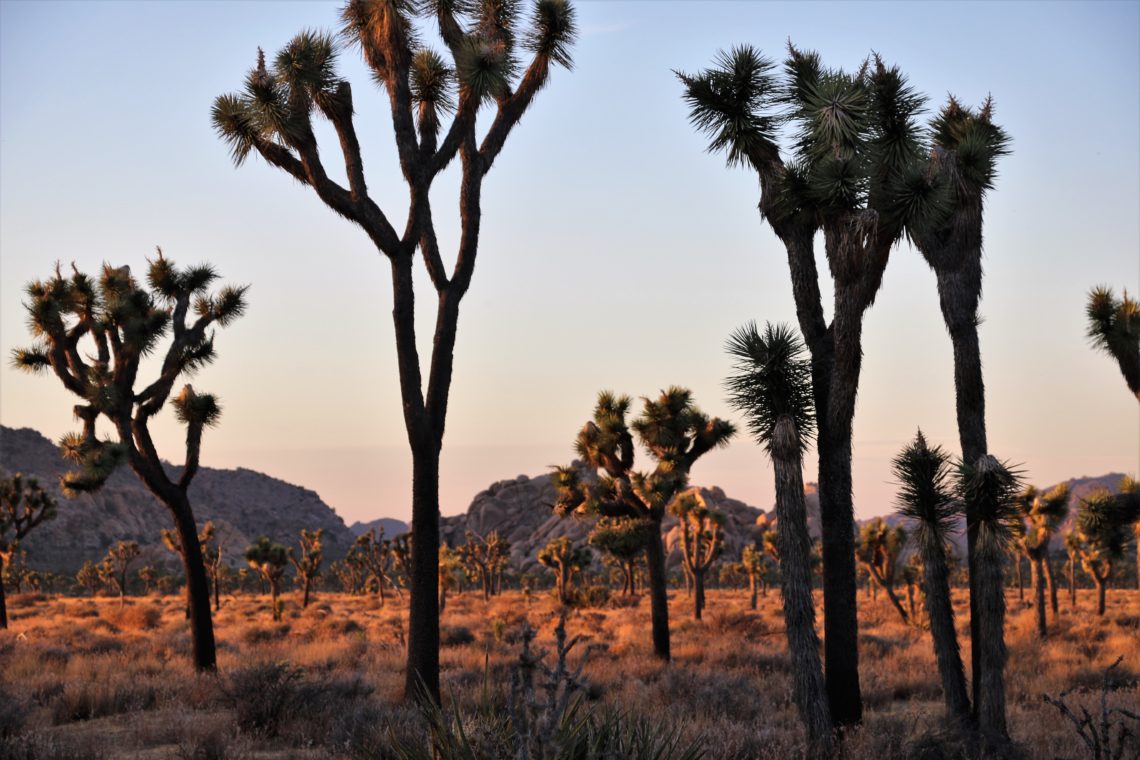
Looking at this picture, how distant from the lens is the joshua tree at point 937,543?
1243 centimetres

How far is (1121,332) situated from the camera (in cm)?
2000

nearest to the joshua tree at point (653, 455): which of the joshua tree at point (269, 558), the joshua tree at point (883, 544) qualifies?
the joshua tree at point (883, 544)

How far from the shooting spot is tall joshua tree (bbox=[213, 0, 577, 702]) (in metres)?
15.0

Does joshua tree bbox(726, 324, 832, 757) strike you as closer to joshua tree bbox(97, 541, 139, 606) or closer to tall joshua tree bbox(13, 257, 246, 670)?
tall joshua tree bbox(13, 257, 246, 670)

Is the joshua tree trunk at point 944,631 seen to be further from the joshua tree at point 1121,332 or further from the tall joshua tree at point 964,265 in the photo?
the joshua tree at point 1121,332

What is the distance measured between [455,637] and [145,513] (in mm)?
134319

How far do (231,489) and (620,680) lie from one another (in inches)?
7049

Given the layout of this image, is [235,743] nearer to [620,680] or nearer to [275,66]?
[620,680]

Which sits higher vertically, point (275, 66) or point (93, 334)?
point (275, 66)

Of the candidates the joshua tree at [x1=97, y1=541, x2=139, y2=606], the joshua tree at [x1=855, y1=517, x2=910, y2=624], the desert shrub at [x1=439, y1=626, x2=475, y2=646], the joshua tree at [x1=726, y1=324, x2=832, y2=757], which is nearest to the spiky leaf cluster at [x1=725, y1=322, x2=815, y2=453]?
the joshua tree at [x1=726, y1=324, x2=832, y2=757]

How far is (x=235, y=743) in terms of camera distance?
11.0 m

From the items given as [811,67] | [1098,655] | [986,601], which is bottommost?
[1098,655]

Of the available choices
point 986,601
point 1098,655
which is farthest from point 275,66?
point 1098,655

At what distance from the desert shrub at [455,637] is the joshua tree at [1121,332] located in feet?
61.0
